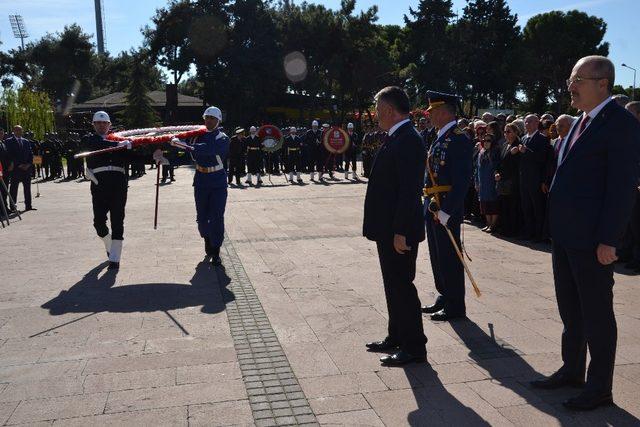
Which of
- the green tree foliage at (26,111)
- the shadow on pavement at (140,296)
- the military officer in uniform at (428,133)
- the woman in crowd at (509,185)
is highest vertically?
the green tree foliage at (26,111)

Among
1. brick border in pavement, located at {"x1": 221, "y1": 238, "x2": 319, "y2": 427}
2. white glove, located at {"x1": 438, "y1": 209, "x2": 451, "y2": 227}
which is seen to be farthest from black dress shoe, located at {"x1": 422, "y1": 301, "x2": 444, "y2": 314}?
brick border in pavement, located at {"x1": 221, "y1": 238, "x2": 319, "y2": 427}

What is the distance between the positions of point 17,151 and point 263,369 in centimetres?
1245

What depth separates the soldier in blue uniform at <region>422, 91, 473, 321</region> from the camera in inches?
207

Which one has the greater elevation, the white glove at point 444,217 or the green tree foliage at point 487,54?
the green tree foliage at point 487,54

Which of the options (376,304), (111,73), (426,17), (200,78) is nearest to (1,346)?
(376,304)

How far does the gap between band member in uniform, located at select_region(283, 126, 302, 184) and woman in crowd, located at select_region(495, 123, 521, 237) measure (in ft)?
39.5

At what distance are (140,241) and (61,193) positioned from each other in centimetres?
1049

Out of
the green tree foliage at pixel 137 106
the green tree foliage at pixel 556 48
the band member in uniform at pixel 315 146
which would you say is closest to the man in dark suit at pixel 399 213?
the band member in uniform at pixel 315 146

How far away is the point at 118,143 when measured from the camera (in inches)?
313

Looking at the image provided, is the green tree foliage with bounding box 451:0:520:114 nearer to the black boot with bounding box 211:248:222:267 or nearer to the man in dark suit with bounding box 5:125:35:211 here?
the man in dark suit with bounding box 5:125:35:211

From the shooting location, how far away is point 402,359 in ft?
14.9

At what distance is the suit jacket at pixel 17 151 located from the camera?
14.5 meters

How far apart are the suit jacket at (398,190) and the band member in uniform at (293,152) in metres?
17.3

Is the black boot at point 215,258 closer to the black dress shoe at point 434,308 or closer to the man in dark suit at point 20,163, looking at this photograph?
the black dress shoe at point 434,308
